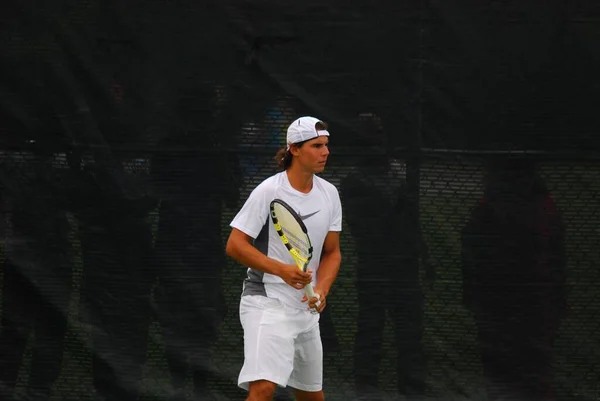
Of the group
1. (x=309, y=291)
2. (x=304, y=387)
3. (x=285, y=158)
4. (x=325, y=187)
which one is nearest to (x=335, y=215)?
(x=325, y=187)

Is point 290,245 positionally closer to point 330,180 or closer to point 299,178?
point 299,178

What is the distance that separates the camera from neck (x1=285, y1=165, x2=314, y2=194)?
5.23 metres

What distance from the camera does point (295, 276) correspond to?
16.3 ft

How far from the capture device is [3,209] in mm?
6254

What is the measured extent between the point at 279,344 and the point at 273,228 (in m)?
0.52

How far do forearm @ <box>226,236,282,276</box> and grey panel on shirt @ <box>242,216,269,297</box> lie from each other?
0.10 m

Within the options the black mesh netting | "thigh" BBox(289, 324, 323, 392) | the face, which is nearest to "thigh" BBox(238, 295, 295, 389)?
"thigh" BBox(289, 324, 323, 392)

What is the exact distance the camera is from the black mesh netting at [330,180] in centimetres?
607

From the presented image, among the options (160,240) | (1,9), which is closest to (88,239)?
(160,240)

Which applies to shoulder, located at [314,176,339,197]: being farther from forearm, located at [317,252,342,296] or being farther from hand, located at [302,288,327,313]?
hand, located at [302,288,327,313]

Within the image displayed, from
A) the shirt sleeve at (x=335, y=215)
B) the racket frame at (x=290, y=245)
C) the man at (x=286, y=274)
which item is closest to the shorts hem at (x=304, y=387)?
the man at (x=286, y=274)

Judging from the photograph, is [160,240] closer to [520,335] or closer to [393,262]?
[393,262]

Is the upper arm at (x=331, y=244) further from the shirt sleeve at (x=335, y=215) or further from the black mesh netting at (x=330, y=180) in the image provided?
the black mesh netting at (x=330, y=180)

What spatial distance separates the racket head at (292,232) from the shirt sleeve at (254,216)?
11 cm
